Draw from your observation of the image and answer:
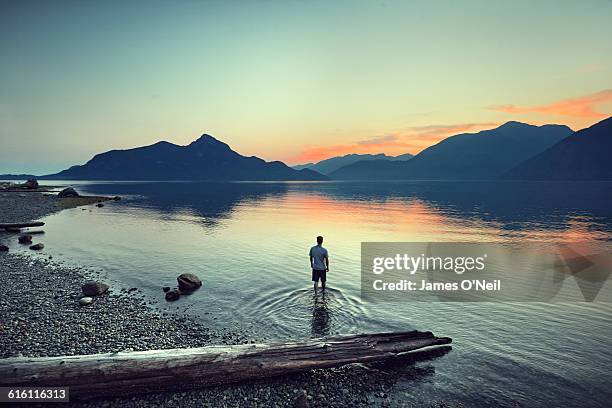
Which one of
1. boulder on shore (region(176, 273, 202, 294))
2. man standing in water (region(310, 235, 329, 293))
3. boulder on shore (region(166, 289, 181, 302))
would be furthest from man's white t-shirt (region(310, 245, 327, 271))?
boulder on shore (region(166, 289, 181, 302))

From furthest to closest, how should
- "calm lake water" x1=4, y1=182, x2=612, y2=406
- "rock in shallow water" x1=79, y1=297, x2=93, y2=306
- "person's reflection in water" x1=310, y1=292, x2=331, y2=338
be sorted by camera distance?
"rock in shallow water" x1=79, y1=297, x2=93, y2=306, "person's reflection in water" x1=310, y1=292, x2=331, y2=338, "calm lake water" x1=4, y1=182, x2=612, y2=406

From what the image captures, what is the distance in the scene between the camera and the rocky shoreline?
11.2m

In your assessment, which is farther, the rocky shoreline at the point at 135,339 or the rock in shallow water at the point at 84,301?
the rock in shallow water at the point at 84,301

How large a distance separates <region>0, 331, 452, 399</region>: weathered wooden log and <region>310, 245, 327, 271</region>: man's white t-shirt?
25.3ft

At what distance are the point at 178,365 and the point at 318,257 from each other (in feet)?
37.3

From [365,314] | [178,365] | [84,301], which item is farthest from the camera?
[84,301]

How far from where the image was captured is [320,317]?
18750mm

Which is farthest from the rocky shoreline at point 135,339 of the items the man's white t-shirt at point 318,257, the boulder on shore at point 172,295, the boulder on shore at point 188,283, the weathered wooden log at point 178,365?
the man's white t-shirt at point 318,257

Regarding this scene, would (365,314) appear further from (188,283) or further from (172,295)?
(188,283)

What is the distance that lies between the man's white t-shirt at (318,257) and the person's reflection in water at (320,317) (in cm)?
205

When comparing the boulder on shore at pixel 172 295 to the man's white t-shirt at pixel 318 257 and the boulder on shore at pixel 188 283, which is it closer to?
the boulder on shore at pixel 188 283

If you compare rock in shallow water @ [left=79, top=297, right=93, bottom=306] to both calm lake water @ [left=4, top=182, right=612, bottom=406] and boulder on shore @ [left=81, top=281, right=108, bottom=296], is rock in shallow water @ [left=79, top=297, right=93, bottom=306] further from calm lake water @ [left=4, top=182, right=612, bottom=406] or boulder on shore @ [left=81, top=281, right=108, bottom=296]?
calm lake water @ [left=4, top=182, right=612, bottom=406]

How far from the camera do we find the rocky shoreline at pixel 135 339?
11242 mm

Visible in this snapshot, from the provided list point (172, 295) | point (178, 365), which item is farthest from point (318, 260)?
point (178, 365)
